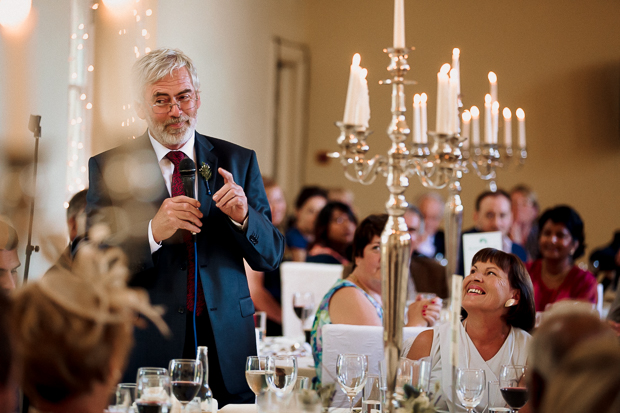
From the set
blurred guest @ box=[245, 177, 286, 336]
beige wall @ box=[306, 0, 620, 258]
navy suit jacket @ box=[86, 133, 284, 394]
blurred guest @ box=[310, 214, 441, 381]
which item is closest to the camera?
navy suit jacket @ box=[86, 133, 284, 394]

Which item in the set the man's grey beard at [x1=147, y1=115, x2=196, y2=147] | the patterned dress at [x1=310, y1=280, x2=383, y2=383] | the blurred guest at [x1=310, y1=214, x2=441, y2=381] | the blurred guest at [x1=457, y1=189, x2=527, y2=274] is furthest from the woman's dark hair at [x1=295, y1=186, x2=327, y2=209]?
the man's grey beard at [x1=147, y1=115, x2=196, y2=147]

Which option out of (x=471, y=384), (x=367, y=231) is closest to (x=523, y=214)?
(x=367, y=231)

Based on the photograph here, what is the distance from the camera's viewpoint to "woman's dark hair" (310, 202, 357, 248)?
546cm

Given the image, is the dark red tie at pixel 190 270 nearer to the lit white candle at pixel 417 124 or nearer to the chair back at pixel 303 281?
the lit white candle at pixel 417 124

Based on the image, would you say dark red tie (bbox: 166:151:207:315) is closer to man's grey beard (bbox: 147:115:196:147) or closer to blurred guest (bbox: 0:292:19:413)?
man's grey beard (bbox: 147:115:196:147)

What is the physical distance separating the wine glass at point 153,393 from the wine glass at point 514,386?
947 mm

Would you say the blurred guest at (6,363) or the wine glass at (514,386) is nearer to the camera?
the blurred guest at (6,363)

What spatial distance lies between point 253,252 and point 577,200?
21.1 feet

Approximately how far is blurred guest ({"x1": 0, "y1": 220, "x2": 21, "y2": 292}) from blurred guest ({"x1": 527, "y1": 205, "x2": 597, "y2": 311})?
10.3 ft

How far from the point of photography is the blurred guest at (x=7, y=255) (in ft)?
7.93

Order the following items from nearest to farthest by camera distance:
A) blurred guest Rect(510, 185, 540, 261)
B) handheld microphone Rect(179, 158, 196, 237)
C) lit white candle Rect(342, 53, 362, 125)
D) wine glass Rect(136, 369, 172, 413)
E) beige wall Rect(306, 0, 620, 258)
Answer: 1. wine glass Rect(136, 369, 172, 413)
2. lit white candle Rect(342, 53, 362, 125)
3. handheld microphone Rect(179, 158, 196, 237)
4. blurred guest Rect(510, 185, 540, 261)
5. beige wall Rect(306, 0, 620, 258)

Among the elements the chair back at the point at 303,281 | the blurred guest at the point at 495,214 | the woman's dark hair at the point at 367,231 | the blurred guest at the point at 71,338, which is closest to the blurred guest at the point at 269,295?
the chair back at the point at 303,281

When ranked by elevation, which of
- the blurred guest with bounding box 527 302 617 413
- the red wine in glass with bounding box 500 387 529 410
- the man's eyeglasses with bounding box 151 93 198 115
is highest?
the man's eyeglasses with bounding box 151 93 198 115

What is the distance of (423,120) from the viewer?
2094 millimetres
